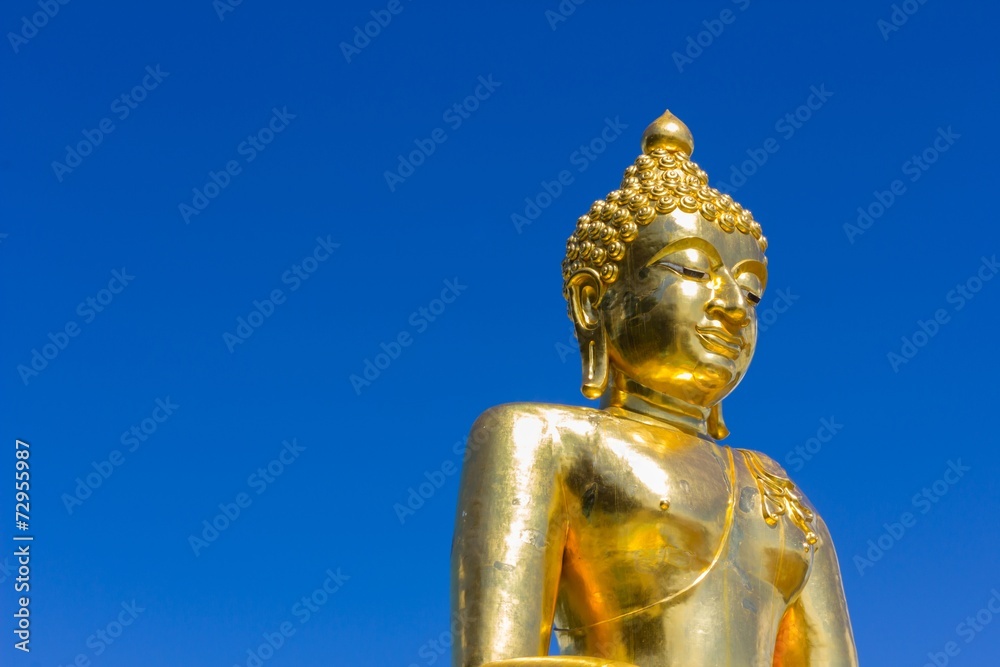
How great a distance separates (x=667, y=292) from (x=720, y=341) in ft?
1.49

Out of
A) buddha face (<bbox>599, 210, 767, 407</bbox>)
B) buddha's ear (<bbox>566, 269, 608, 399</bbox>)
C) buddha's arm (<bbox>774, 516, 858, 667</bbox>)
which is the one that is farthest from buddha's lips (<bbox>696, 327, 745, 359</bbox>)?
buddha's arm (<bbox>774, 516, 858, 667</bbox>)

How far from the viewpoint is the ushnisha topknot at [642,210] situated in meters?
10.0

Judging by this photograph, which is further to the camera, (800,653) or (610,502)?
(800,653)

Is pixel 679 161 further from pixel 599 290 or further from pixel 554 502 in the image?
pixel 554 502

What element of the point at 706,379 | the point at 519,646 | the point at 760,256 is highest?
the point at 760,256

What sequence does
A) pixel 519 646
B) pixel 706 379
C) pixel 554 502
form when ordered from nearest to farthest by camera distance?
pixel 519 646, pixel 554 502, pixel 706 379

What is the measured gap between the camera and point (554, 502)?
9273 mm

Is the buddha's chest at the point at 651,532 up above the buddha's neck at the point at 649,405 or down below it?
below

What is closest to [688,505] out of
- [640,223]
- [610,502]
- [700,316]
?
[610,502]

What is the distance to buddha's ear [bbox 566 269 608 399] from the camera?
10.0 m

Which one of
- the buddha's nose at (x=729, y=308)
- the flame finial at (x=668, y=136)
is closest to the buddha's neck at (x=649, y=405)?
the buddha's nose at (x=729, y=308)

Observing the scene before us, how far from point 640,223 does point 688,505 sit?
6.07ft

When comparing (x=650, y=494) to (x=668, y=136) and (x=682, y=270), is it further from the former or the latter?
(x=668, y=136)

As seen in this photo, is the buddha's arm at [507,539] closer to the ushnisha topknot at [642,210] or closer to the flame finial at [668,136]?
the ushnisha topknot at [642,210]
